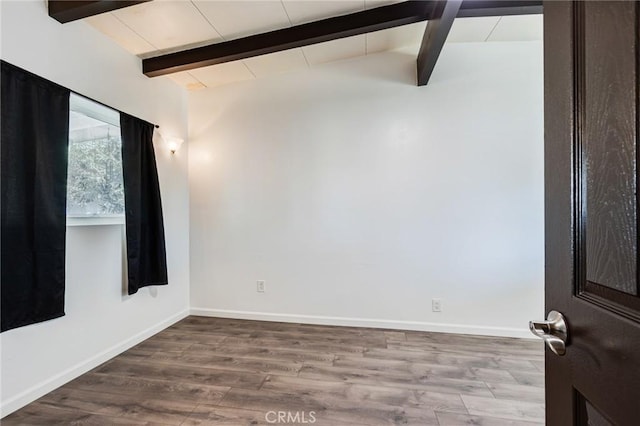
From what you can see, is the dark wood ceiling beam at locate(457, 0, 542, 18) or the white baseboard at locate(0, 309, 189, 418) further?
the dark wood ceiling beam at locate(457, 0, 542, 18)

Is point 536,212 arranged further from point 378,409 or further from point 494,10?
point 378,409

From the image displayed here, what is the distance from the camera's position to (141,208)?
8.87 ft

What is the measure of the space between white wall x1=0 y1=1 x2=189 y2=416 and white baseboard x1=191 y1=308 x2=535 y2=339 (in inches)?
22.6

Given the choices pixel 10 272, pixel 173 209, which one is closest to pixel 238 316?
pixel 173 209

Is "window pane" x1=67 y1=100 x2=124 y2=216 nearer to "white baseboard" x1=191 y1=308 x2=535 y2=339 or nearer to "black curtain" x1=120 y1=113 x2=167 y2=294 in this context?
"black curtain" x1=120 y1=113 x2=167 y2=294

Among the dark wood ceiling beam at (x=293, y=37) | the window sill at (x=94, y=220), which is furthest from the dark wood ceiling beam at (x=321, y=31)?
the window sill at (x=94, y=220)

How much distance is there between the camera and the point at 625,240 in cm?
49

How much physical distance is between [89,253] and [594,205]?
2.90 m

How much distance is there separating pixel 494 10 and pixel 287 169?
88.0 inches

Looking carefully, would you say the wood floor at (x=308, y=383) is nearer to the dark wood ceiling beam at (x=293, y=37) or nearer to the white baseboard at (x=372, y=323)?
the white baseboard at (x=372, y=323)

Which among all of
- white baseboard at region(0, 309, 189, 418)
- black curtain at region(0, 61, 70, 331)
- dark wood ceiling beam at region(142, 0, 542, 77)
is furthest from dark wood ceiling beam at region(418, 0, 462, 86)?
white baseboard at region(0, 309, 189, 418)

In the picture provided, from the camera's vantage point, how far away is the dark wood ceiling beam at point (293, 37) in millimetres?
2377

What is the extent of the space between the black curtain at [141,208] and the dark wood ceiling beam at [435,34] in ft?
8.70

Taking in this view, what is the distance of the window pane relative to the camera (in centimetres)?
219
